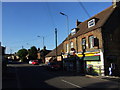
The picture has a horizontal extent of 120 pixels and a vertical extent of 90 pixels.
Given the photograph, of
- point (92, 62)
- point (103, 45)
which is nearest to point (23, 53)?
point (92, 62)

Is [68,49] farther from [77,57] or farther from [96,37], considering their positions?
[96,37]

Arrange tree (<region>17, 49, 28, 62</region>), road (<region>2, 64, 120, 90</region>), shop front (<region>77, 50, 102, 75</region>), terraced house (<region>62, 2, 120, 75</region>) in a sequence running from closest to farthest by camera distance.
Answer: road (<region>2, 64, 120, 90</region>) < terraced house (<region>62, 2, 120, 75</region>) < shop front (<region>77, 50, 102, 75</region>) < tree (<region>17, 49, 28, 62</region>)

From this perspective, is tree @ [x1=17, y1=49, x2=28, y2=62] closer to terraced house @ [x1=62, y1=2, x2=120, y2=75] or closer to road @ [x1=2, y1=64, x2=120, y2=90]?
terraced house @ [x1=62, y1=2, x2=120, y2=75]

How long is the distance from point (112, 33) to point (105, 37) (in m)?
1.29

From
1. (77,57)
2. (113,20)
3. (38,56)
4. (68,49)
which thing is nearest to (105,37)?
(113,20)

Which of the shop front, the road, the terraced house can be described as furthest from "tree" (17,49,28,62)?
the road

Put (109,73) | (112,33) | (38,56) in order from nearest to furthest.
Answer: (109,73) < (112,33) < (38,56)

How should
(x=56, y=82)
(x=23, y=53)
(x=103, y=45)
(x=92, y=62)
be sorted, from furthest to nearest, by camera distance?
(x=23, y=53)
(x=92, y=62)
(x=103, y=45)
(x=56, y=82)

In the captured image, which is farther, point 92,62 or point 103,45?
point 92,62

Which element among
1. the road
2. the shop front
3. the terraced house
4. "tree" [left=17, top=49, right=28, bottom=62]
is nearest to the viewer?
the road

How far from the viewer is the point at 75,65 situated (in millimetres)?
28547

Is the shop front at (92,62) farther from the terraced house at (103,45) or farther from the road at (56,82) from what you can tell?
the road at (56,82)

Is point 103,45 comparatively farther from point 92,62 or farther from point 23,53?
point 23,53

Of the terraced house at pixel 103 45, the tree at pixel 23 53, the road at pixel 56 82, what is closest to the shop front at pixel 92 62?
the terraced house at pixel 103 45
